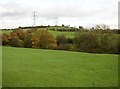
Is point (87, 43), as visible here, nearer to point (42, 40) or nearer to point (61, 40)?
point (61, 40)

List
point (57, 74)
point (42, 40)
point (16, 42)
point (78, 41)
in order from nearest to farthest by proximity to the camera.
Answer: point (57, 74) → point (78, 41) → point (16, 42) → point (42, 40)

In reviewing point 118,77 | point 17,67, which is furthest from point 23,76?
point 118,77

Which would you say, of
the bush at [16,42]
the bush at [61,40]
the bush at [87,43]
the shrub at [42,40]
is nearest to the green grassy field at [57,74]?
the bush at [87,43]

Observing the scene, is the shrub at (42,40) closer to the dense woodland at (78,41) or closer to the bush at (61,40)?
the dense woodland at (78,41)

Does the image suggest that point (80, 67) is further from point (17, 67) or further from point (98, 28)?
point (98, 28)

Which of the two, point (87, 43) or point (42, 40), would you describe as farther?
point (42, 40)

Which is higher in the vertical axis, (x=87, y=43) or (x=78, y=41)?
(x=78, y=41)

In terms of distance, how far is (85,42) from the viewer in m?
63.6

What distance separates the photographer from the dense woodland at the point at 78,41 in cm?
6062

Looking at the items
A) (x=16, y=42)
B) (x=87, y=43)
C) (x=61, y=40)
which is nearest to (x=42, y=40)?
(x=61, y=40)

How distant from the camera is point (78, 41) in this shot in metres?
66.6

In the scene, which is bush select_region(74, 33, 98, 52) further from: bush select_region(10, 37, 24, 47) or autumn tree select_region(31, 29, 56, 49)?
bush select_region(10, 37, 24, 47)

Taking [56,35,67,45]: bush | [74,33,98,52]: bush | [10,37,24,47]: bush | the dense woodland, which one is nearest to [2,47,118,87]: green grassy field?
the dense woodland

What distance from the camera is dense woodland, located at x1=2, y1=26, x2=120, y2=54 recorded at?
199 ft
